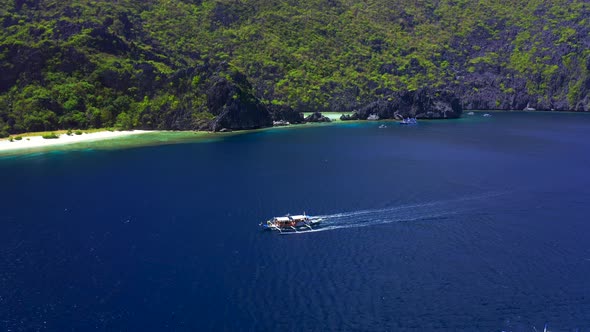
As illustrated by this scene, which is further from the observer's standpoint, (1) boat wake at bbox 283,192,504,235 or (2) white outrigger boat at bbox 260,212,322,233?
(1) boat wake at bbox 283,192,504,235

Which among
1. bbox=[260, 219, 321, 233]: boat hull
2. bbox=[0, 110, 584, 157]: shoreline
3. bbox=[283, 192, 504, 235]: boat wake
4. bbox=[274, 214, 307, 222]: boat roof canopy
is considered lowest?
bbox=[283, 192, 504, 235]: boat wake

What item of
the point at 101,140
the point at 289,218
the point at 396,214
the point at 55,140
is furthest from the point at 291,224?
the point at 55,140

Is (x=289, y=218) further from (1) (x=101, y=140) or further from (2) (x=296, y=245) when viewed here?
(1) (x=101, y=140)

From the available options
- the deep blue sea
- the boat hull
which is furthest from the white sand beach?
the boat hull

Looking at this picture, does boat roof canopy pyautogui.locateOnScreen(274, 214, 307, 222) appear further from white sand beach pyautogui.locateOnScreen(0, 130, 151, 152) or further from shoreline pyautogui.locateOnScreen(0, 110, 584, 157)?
white sand beach pyautogui.locateOnScreen(0, 130, 151, 152)

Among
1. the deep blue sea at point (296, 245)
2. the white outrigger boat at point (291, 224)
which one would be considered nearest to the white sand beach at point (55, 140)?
the deep blue sea at point (296, 245)

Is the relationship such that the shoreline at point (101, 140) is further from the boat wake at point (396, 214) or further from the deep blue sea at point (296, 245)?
the boat wake at point (396, 214)

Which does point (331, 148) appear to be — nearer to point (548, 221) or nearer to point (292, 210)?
point (292, 210)
